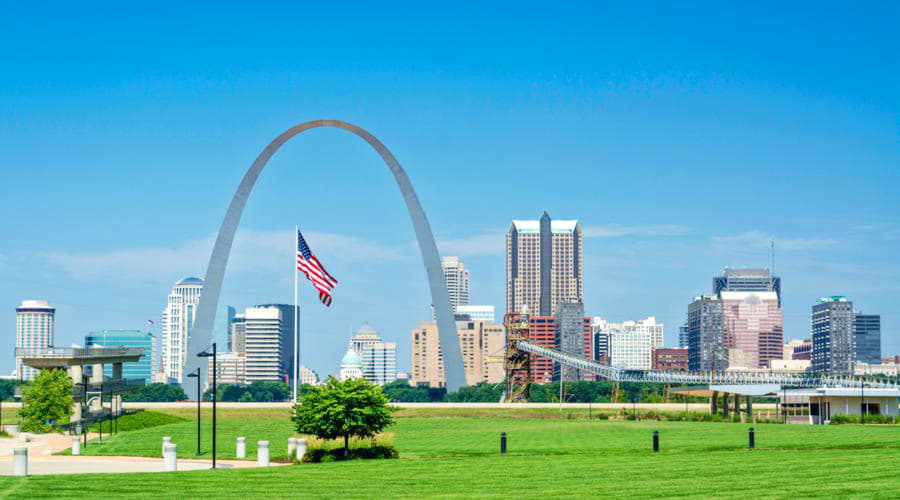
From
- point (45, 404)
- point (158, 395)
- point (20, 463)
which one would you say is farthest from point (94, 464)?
point (158, 395)

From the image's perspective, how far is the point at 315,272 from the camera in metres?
67.1

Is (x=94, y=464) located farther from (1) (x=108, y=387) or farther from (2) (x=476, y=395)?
(2) (x=476, y=395)

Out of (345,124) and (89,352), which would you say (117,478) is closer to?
(89,352)

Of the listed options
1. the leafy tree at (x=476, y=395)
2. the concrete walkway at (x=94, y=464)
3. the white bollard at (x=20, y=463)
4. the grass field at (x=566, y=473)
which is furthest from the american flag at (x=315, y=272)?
the leafy tree at (x=476, y=395)

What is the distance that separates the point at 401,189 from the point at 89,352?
3519 centimetres

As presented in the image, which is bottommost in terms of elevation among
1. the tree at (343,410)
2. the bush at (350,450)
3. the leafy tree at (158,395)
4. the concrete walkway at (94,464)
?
the leafy tree at (158,395)


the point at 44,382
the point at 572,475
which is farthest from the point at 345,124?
the point at 572,475

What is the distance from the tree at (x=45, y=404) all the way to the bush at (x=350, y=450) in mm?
35871

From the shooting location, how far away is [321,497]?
27.8 meters

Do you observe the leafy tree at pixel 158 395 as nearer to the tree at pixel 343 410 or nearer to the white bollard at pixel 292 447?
the white bollard at pixel 292 447

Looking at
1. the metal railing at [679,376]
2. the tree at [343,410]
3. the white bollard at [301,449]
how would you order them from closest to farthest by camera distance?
1. the white bollard at [301,449]
2. the tree at [343,410]
3. the metal railing at [679,376]

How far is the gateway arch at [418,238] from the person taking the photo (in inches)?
4146

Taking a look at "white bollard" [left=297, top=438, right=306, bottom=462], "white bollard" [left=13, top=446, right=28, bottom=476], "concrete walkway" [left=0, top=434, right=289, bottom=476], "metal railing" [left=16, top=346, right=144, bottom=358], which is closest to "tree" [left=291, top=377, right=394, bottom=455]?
"white bollard" [left=297, top=438, right=306, bottom=462]

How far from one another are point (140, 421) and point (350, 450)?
130 ft
